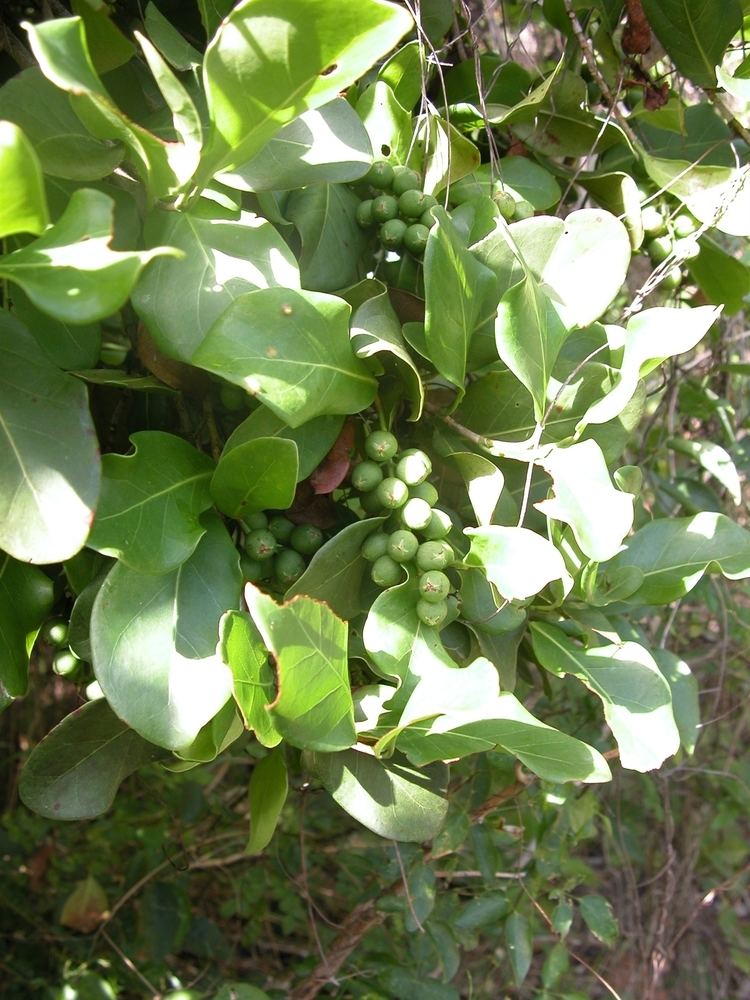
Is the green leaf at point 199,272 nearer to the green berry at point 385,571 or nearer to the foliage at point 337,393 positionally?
the foliage at point 337,393

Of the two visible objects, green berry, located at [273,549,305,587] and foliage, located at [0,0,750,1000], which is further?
green berry, located at [273,549,305,587]

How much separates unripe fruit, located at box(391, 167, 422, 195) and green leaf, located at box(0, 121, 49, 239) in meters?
→ 0.32

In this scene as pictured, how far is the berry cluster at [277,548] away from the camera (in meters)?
0.69

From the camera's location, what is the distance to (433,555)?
67 centimetres

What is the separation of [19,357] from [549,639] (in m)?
0.47

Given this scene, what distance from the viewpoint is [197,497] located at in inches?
26.3

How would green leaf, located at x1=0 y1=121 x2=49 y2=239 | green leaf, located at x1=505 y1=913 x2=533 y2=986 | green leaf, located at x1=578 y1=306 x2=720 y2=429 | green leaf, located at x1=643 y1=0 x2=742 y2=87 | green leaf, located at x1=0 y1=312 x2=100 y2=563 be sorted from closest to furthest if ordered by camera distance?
1. green leaf, located at x1=0 y1=121 x2=49 y2=239
2. green leaf, located at x1=0 y1=312 x2=100 y2=563
3. green leaf, located at x1=578 y1=306 x2=720 y2=429
4. green leaf, located at x1=643 y1=0 x2=742 y2=87
5. green leaf, located at x1=505 y1=913 x2=533 y2=986

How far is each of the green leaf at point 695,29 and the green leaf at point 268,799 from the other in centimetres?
77

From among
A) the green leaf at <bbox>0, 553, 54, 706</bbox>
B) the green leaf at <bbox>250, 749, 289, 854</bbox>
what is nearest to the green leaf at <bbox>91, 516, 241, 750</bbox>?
the green leaf at <bbox>0, 553, 54, 706</bbox>

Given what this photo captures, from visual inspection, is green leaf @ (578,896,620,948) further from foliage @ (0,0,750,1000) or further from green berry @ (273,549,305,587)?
green berry @ (273,549,305,587)

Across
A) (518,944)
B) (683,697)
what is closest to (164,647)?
(683,697)

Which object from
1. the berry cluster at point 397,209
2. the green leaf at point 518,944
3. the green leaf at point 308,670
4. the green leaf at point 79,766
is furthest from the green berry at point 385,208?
the green leaf at point 518,944

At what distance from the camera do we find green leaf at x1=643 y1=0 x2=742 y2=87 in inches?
34.3

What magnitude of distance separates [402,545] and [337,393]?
121mm
